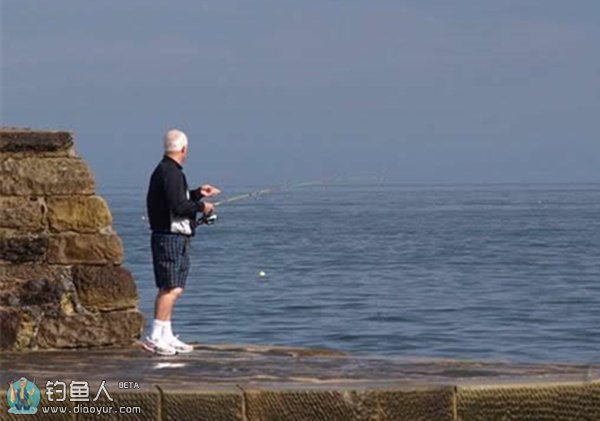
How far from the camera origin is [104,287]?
11.4 m

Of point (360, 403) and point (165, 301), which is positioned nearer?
point (360, 403)

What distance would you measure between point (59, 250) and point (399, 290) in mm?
18993

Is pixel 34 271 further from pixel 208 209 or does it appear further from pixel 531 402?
pixel 531 402

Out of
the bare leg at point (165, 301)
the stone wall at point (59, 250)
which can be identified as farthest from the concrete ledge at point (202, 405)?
the stone wall at point (59, 250)

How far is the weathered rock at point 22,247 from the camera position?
11.3 m

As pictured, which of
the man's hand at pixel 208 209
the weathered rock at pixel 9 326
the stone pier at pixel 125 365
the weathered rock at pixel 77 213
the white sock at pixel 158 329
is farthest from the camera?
the weathered rock at pixel 77 213

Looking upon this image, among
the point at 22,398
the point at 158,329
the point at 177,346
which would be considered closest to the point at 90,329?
the point at 158,329

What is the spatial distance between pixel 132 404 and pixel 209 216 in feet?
10.2

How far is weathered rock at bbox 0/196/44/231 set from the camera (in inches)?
447

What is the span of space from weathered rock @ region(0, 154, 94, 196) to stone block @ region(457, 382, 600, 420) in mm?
3844

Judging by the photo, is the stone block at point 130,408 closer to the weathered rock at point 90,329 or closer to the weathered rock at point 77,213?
the weathered rock at point 90,329

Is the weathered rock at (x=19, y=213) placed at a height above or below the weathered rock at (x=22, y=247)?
above

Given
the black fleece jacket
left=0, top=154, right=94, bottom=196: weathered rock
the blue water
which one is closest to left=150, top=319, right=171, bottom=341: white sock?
the black fleece jacket

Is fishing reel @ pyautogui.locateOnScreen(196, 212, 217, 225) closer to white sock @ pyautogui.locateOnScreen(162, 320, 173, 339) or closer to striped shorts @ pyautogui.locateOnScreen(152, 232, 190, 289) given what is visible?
striped shorts @ pyautogui.locateOnScreen(152, 232, 190, 289)
